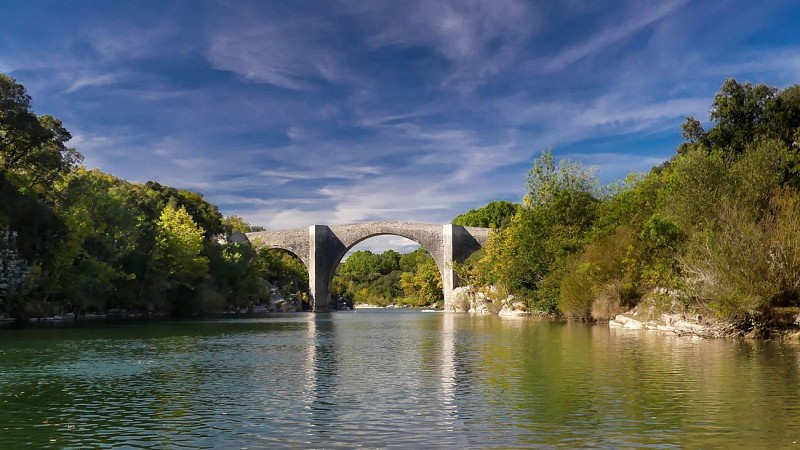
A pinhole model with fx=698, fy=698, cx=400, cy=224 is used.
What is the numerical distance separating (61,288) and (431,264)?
59417mm

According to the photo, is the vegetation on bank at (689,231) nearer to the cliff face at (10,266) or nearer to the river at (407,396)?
the river at (407,396)

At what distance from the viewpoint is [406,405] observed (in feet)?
38.1

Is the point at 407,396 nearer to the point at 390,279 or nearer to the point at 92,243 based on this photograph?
the point at 92,243

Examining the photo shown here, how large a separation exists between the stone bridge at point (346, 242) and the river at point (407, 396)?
52433mm

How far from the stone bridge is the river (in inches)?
2064

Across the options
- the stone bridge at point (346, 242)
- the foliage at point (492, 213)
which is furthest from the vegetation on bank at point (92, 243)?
the foliage at point (492, 213)

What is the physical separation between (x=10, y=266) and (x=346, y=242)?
4844 cm

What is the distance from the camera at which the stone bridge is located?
75.0m

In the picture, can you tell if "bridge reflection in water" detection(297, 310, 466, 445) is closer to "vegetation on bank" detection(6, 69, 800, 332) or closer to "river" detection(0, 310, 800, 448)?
"river" detection(0, 310, 800, 448)

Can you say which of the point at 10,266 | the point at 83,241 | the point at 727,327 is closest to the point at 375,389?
the point at 727,327

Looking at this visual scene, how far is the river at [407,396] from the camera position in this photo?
9242 millimetres

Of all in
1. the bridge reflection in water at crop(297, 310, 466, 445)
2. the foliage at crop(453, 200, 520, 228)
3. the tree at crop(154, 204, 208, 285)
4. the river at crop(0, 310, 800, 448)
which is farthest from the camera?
the foliage at crop(453, 200, 520, 228)

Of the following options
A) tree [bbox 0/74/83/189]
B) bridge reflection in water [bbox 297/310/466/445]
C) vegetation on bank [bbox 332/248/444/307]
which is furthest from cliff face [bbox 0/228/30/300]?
vegetation on bank [bbox 332/248/444/307]

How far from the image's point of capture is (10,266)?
38.1 m
